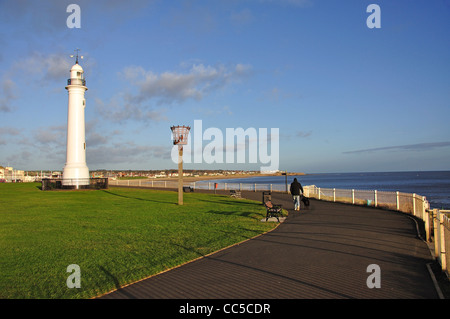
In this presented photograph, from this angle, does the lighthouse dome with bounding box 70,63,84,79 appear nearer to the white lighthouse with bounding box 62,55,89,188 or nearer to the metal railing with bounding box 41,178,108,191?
the white lighthouse with bounding box 62,55,89,188

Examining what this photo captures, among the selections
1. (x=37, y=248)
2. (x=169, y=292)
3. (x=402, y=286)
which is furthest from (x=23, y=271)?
(x=402, y=286)

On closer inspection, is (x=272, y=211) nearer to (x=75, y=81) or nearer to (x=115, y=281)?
(x=115, y=281)

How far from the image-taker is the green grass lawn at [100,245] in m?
6.10

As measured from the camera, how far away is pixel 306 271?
6.54m

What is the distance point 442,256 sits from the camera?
21.1 ft

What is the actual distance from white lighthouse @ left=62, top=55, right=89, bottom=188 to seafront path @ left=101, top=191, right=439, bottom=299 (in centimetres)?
2908

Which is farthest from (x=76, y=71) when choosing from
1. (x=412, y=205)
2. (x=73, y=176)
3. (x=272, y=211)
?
(x=412, y=205)

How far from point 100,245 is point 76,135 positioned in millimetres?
28167

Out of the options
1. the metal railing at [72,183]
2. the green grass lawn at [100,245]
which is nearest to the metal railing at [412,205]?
the green grass lawn at [100,245]

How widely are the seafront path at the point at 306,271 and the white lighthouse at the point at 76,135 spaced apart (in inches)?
1145

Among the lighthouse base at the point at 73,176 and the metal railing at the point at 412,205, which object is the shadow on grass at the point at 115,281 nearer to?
the metal railing at the point at 412,205

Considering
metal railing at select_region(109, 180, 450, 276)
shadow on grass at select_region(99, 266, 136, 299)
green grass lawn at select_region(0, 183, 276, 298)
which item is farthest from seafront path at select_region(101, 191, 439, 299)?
green grass lawn at select_region(0, 183, 276, 298)

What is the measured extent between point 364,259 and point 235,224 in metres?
6.02

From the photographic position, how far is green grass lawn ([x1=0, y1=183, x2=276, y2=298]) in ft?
20.0
